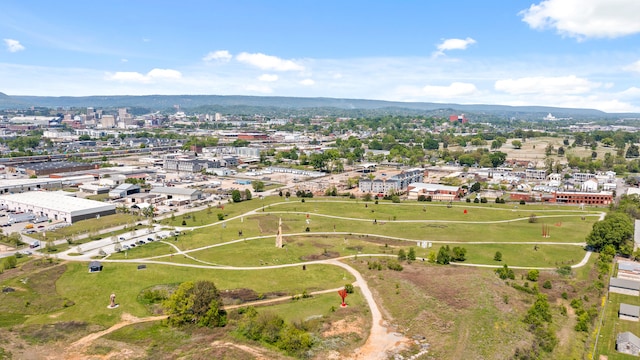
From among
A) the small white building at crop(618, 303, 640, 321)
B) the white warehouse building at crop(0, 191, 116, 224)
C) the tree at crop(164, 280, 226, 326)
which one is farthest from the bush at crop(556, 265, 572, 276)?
the white warehouse building at crop(0, 191, 116, 224)

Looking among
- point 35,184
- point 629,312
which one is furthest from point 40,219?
point 629,312

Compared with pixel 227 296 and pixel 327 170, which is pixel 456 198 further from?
pixel 227 296

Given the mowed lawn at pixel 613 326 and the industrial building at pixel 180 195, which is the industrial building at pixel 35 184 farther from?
the mowed lawn at pixel 613 326

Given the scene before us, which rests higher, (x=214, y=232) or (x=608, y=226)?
(x=608, y=226)

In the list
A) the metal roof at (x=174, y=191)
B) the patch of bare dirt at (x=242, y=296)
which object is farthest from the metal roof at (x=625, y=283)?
the metal roof at (x=174, y=191)

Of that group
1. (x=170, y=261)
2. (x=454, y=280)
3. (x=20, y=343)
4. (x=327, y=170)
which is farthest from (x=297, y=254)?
(x=327, y=170)

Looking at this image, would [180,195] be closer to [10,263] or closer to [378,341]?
[10,263]
